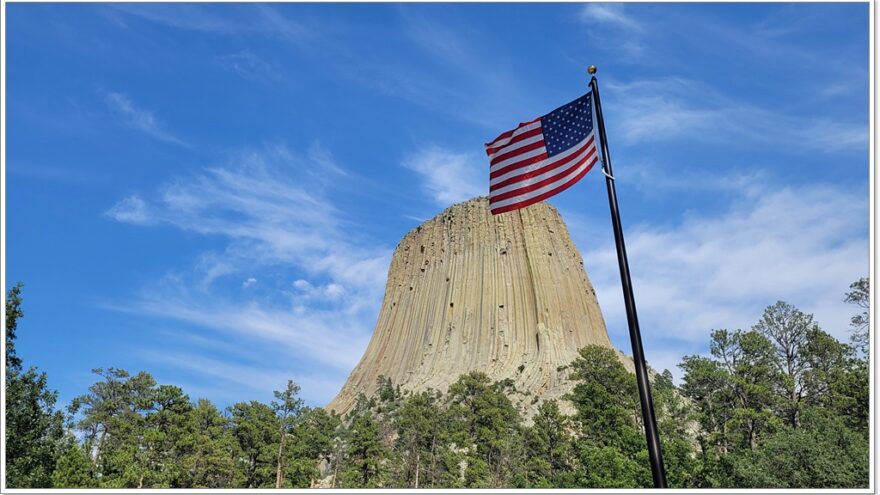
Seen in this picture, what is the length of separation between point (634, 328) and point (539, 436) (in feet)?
108

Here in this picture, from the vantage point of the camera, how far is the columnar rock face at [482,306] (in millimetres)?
78750

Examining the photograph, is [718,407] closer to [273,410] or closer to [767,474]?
[767,474]

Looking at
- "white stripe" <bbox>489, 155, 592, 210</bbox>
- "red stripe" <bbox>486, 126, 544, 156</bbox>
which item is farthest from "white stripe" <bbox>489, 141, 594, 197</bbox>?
"red stripe" <bbox>486, 126, 544, 156</bbox>

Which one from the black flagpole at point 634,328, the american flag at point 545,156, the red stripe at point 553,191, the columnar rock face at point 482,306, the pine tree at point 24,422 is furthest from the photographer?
the columnar rock face at point 482,306

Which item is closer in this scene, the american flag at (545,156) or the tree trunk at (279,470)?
the american flag at (545,156)

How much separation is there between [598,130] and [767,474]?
22.9m

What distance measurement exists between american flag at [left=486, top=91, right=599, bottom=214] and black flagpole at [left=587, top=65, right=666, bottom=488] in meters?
0.26

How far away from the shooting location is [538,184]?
1248cm

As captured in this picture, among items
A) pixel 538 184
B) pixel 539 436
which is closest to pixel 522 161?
pixel 538 184

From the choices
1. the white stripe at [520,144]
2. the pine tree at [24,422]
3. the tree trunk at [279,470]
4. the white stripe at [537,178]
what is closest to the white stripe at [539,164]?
the white stripe at [537,178]

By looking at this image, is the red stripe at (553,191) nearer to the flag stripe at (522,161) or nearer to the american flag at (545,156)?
the american flag at (545,156)

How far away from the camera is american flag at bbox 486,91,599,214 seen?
1205cm

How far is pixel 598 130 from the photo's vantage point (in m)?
11.9

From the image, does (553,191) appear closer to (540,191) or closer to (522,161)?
(540,191)
